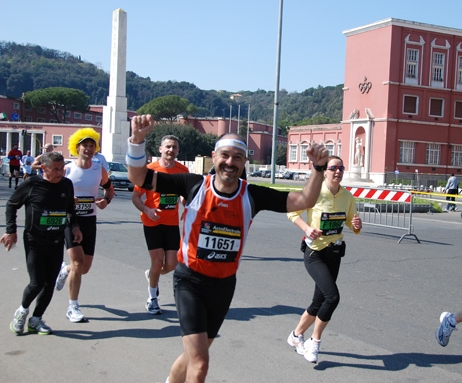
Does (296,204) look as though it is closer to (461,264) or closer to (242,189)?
(242,189)

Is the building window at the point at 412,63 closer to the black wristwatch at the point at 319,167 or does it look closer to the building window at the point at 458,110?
the building window at the point at 458,110

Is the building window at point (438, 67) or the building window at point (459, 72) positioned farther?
the building window at point (459, 72)

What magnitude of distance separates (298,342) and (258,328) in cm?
76

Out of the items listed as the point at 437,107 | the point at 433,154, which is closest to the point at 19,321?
the point at 433,154

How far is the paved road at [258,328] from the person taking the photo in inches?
199

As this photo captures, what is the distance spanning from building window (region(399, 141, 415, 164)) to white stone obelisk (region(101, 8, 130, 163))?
25657mm

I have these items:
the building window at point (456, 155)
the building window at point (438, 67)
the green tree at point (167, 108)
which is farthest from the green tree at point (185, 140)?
the building window at point (456, 155)

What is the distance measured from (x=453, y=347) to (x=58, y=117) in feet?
367

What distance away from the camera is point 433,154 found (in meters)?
58.3

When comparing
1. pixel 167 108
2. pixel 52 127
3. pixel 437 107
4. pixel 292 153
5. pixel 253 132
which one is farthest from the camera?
pixel 167 108

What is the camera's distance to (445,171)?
58375mm

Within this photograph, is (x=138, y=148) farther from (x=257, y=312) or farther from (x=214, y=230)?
(x=257, y=312)

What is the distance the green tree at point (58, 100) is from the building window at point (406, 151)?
232ft

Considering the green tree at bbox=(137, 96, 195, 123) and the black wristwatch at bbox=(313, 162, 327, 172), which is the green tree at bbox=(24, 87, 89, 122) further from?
the black wristwatch at bbox=(313, 162, 327, 172)
